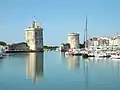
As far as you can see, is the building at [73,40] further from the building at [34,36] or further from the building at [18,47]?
the building at [18,47]

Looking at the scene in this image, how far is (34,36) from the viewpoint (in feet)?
384

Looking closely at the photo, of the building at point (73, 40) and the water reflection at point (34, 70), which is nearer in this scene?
the water reflection at point (34, 70)

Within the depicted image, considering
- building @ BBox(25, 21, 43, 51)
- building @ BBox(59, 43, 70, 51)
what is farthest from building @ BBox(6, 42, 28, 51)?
building @ BBox(59, 43, 70, 51)

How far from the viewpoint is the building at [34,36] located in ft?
380

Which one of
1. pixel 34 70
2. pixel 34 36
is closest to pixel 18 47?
pixel 34 36

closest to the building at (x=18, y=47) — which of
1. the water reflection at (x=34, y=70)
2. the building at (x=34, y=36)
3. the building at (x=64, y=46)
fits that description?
the building at (x=34, y=36)

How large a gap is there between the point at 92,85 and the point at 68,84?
1.51m

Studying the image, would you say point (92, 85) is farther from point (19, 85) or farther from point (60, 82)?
point (19, 85)

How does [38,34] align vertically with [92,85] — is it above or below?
above

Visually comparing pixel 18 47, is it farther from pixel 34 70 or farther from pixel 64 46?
pixel 34 70

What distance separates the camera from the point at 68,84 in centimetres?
2038

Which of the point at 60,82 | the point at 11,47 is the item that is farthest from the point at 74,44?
the point at 60,82

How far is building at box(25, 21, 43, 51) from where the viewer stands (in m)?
116

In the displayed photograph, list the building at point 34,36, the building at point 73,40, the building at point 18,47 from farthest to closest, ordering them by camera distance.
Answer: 1. the building at point 73,40
2. the building at point 34,36
3. the building at point 18,47
